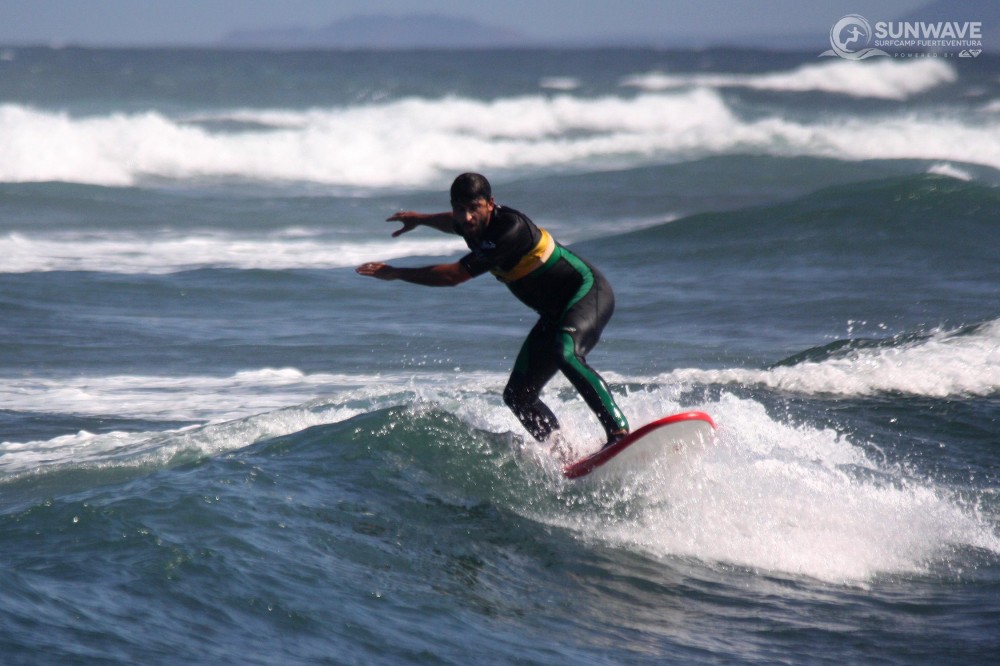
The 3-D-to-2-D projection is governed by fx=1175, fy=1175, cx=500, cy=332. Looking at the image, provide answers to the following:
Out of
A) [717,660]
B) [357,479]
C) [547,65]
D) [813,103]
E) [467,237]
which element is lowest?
[717,660]

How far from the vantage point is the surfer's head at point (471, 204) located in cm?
534

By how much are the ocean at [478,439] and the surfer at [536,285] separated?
14.1 inches

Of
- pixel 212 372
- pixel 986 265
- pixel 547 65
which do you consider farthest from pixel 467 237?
pixel 547 65

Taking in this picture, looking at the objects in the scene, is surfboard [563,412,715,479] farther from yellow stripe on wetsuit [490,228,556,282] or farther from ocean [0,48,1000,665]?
yellow stripe on wetsuit [490,228,556,282]

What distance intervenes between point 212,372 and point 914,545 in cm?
653

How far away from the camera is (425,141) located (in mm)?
34125

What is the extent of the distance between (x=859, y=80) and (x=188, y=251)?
1616 inches

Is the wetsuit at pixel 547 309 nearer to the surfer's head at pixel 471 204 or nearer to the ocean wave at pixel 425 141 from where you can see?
the surfer's head at pixel 471 204

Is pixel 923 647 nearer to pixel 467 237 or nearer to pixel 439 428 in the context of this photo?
pixel 467 237

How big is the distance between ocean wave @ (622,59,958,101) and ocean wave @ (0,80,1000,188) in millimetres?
10456

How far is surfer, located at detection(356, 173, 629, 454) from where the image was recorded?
547cm

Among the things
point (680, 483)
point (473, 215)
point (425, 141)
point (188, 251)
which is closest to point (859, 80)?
point (425, 141)

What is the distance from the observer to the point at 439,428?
22.5 ft

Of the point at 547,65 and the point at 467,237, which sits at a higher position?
the point at 547,65
